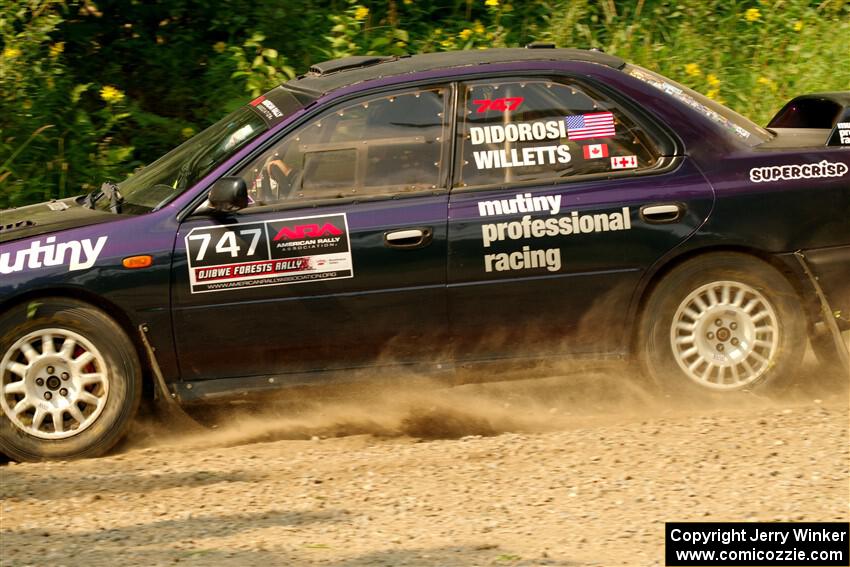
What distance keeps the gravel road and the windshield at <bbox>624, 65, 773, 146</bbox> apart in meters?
1.31

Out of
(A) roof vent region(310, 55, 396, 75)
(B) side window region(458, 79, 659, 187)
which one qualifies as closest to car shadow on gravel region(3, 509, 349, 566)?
(B) side window region(458, 79, 659, 187)

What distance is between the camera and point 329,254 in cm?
562

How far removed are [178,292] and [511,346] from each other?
5.23ft

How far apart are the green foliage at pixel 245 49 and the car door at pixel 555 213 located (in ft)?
12.0

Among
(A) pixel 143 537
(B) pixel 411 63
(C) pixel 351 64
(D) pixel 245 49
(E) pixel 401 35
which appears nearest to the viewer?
(A) pixel 143 537

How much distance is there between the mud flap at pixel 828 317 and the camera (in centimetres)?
583

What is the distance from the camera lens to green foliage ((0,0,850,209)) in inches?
335

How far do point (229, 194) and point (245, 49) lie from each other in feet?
13.8

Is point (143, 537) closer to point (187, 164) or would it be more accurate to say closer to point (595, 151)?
point (187, 164)

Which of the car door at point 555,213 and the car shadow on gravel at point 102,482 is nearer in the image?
the car shadow on gravel at point 102,482

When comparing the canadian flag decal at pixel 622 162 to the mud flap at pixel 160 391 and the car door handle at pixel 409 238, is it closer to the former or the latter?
the car door handle at pixel 409 238

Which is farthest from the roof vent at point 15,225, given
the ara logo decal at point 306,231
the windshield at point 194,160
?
the ara logo decal at point 306,231

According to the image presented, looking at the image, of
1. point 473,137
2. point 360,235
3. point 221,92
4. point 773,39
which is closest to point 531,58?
point 473,137

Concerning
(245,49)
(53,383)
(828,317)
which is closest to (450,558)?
(53,383)
